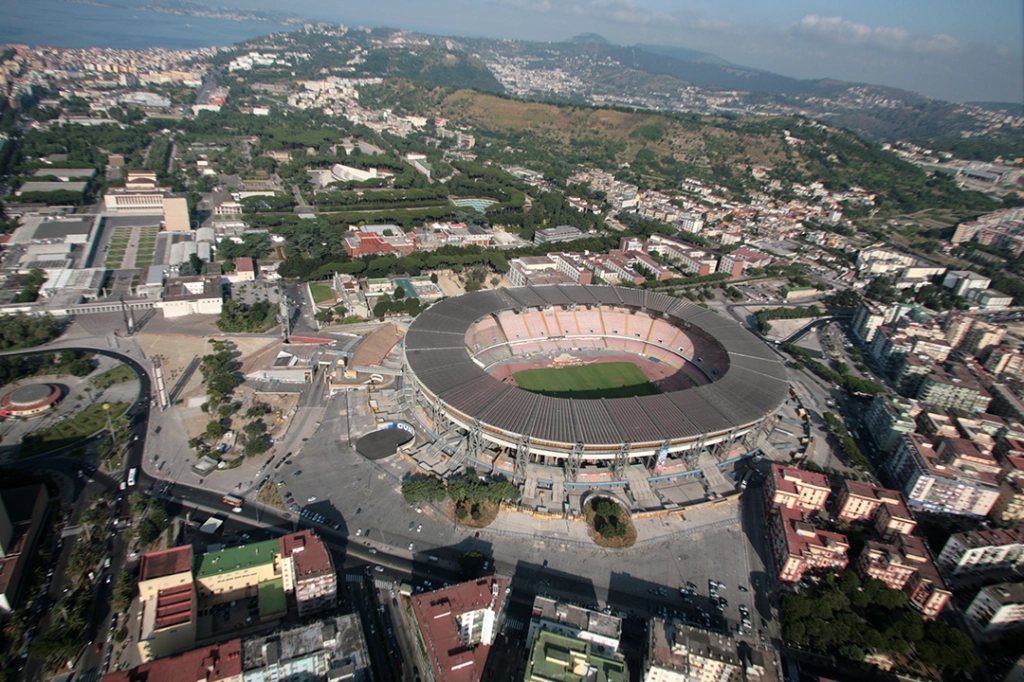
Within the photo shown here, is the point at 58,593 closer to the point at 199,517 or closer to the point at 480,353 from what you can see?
the point at 199,517

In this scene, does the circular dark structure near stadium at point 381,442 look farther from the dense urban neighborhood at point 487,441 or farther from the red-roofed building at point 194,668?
the red-roofed building at point 194,668

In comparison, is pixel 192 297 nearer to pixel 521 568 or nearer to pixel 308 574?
pixel 308 574

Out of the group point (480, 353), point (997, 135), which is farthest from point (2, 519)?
point (997, 135)

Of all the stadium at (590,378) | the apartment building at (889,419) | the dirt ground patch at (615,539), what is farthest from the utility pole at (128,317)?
the apartment building at (889,419)

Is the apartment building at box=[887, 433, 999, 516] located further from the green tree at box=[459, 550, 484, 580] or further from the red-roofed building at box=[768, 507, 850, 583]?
the green tree at box=[459, 550, 484, 580]

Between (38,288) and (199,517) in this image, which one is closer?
(199,517)

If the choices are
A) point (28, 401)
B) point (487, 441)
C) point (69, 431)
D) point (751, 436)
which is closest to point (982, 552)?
point (751, 436)

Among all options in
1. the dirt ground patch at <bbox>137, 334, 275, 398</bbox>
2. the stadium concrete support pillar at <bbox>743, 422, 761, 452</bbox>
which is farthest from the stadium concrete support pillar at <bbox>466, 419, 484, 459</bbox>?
the dirt ground patch at <bbox>137, 334, 275, 398</bbox>
